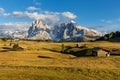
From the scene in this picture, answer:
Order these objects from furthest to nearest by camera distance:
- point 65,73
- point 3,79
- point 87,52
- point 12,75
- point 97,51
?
point 87,52
point 97,51
point 65,73
point 12,75
point 3,79

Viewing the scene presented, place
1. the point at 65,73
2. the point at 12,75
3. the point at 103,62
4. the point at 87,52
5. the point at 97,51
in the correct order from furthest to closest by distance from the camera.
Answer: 1. the point at 87,52
2. the point at 97,51
3. the point at 103,62
4. the point at 65,73
5. the point at 12,75

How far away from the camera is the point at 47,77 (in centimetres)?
4262

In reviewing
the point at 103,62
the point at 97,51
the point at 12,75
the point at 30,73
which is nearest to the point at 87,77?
the point at 30,73

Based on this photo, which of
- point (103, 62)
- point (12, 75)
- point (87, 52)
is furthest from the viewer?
point (87, 52)

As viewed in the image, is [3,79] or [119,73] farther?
[119,73]

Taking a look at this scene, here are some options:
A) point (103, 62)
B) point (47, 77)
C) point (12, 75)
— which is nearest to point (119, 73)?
point (47, 77)

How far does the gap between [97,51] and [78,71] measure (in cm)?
8061

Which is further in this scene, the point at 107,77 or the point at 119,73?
the point at 119,73

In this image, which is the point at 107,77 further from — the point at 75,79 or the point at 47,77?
the point at 47,77

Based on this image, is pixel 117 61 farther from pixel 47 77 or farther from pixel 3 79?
pixel 3 79

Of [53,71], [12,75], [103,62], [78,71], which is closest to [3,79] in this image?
[12,75]

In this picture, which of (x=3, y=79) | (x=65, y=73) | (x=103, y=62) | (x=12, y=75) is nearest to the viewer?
(x=3, y=79)

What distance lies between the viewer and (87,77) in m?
44.3

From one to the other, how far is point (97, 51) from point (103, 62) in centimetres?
5077
